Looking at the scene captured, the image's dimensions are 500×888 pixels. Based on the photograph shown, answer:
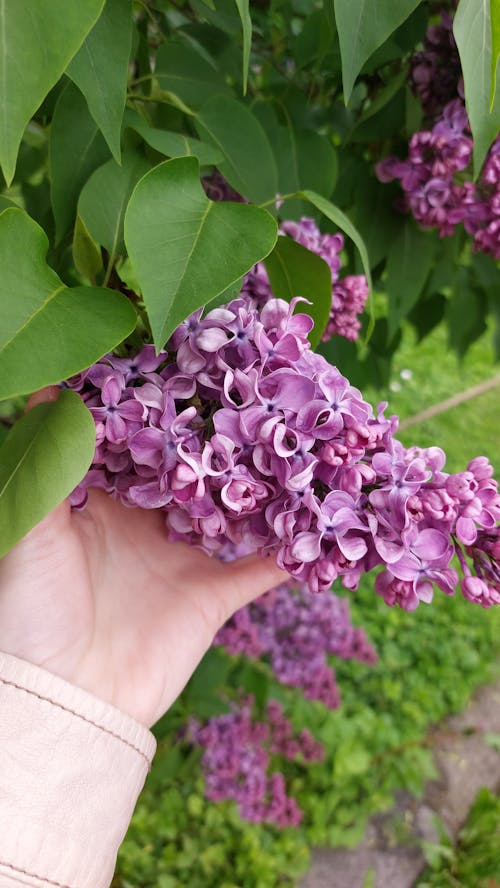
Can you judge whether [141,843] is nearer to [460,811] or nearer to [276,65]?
[460,811]

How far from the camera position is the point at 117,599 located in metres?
0.91

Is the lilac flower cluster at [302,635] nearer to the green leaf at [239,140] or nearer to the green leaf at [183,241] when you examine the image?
the green leaf at [239,140]

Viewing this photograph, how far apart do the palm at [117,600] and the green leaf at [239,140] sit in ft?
1.19

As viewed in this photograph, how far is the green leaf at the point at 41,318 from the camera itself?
0.47 m

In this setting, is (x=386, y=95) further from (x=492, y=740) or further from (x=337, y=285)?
(x=492, y=740)

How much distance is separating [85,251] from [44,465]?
22cm

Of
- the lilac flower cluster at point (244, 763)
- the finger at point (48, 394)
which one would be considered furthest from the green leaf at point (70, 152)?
the lilac flower cluster at point (244, 763)

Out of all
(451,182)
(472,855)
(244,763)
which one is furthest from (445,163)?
(472,855)

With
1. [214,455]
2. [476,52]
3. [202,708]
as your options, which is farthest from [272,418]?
[202,708]

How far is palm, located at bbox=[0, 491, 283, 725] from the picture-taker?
0.73 m

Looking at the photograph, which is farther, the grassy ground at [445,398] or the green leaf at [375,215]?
the grassy ground at [445,398]

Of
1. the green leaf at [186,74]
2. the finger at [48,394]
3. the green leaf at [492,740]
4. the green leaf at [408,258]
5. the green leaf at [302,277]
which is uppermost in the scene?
the green leaf at [186,74]

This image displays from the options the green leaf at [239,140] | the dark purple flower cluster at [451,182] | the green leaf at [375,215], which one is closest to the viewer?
the green leaf at [239,140]

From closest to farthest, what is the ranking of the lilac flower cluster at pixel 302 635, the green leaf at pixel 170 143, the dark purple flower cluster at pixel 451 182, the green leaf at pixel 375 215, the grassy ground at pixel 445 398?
the green leaf at pixel 170 143, the dark purple flower cluster at pixel 451 182, the green leaf at pixel 375 215, the lilac flower cluster at pixel 302 635, the grassy ground at pixel 445 398
